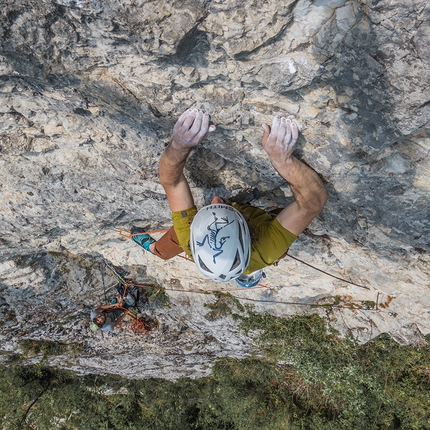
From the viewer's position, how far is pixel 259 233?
3.48m

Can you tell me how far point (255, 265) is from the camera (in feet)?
11.8

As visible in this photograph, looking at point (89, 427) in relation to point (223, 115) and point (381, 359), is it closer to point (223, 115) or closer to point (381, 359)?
point (381, 359)

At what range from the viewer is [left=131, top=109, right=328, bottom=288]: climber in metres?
2.59

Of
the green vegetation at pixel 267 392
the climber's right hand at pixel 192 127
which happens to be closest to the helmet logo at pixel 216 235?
the climber's right hand at pixel 192 127

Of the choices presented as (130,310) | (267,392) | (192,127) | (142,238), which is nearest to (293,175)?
(192,127)

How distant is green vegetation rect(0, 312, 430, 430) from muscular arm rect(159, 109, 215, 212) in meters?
3.46

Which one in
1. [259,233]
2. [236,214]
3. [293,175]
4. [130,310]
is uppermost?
[293,175]

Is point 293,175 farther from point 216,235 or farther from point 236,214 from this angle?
point 216,235

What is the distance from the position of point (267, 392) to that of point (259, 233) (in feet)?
18.7

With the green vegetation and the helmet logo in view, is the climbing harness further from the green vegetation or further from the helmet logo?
the helmet logo

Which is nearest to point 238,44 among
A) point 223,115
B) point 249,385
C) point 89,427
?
point 223,115

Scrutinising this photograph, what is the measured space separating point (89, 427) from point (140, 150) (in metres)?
9.19

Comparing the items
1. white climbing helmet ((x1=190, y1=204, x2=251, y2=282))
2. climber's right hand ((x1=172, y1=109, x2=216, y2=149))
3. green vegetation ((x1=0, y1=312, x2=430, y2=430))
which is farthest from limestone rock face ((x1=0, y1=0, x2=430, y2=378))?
green vegetation ((x1=0, y1=312, x2=430, y2=430))

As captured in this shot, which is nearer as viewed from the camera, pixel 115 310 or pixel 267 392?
pixel 115 310
